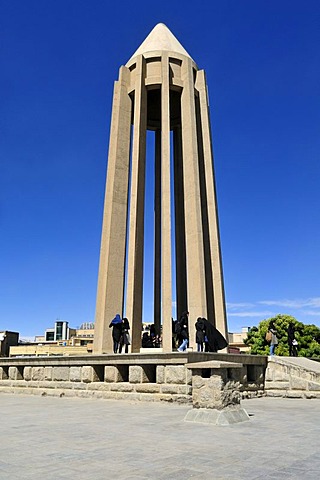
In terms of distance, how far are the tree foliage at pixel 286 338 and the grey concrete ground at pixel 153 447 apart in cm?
2777

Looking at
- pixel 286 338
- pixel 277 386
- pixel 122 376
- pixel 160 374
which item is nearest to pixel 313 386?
pixel 277 386

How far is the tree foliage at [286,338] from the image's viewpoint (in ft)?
110

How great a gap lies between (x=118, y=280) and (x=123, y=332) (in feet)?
10.9

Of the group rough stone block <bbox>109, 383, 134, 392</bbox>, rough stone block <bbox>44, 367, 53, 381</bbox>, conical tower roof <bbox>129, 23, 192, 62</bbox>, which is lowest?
rough stone block <bbox>109, 383, 134, 392</bbox>

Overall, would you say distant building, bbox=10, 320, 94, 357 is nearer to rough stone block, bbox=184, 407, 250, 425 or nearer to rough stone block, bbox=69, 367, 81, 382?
rough stone block, bbox=69, 367, 81, 382

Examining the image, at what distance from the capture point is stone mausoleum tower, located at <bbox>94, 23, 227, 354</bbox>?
1549 cm

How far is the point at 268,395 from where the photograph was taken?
11.5 meters

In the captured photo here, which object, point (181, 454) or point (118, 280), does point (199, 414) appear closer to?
point (181, 454)

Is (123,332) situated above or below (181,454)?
above

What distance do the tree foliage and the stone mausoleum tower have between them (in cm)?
1846

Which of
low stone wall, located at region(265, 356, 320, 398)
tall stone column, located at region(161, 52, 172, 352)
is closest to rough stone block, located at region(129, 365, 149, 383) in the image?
low stone wall, located at region(265, 356, 320, 398)

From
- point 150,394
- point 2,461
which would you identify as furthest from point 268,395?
point 2,461

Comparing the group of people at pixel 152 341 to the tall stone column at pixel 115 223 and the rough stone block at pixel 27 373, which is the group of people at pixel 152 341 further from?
the rough stone block at pixel 27 373

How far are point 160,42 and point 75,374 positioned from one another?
589 inches
